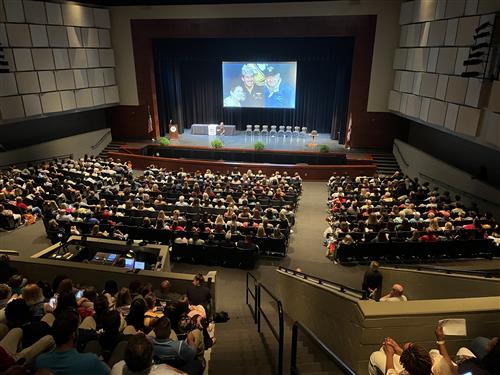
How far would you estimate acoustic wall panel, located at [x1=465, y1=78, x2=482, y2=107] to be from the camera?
40.1ft

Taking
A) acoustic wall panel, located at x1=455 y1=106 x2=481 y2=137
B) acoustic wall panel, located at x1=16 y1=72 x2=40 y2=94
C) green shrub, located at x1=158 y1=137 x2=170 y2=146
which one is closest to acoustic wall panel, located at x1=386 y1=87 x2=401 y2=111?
acoustic wall panel, located at x1=455 y1=106 x2=481 y2=137

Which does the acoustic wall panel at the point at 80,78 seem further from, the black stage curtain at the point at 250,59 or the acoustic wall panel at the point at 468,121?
the acoustic wall panel at the point at 468,121

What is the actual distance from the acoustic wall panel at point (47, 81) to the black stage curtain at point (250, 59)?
22.7 feet

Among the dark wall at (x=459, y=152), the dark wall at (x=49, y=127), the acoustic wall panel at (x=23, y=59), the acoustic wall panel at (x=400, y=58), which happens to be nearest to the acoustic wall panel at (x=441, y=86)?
the dark wall at (x=459, y=152)

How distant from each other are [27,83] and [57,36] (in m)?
3.18

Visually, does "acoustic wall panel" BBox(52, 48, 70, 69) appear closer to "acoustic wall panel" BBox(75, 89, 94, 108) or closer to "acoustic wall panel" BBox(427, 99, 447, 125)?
"acoustic wall panel" BBox(75, 89, 94, 108)

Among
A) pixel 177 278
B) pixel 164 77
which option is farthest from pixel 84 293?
pixel 164 77

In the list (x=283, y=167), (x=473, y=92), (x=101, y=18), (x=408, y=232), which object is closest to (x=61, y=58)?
(x=101, y=18)

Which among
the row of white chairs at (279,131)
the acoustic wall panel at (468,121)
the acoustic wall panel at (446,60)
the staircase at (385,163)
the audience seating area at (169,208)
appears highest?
the acoustic wall panel at (446,60)

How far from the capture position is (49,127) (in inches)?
784

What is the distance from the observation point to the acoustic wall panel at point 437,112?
14672 millimetres

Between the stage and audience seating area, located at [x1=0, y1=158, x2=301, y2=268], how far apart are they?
596 centimetres

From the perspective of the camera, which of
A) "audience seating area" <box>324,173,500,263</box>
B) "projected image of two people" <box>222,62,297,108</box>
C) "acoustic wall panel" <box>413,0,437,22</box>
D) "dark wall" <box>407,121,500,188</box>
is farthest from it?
"projected image of two people" <box>222,62,297,108</box>

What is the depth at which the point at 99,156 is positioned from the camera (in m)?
22.5
